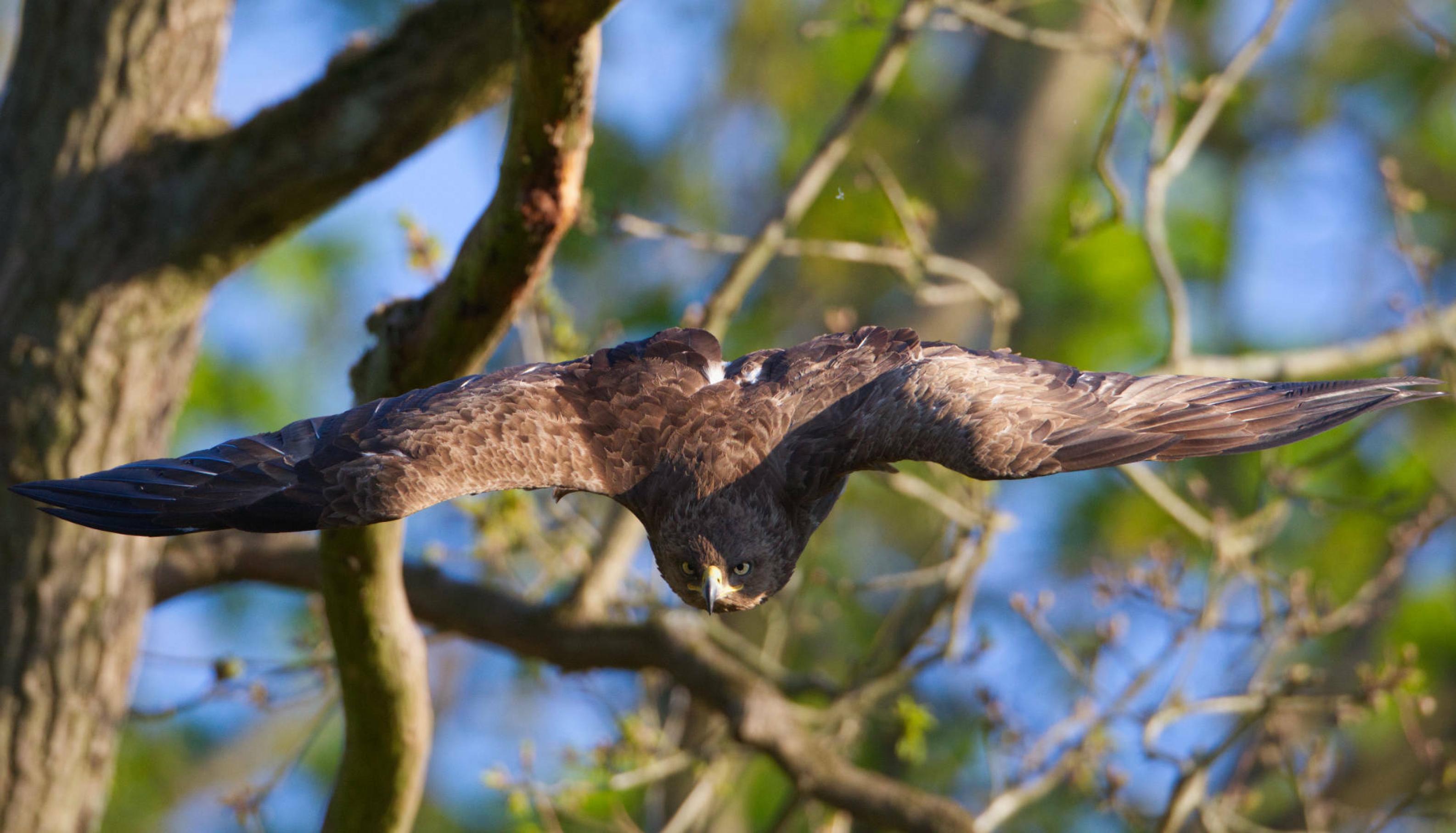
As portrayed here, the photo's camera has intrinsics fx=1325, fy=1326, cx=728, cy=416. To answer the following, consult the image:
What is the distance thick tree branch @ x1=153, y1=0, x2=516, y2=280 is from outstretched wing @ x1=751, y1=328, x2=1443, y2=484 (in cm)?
150

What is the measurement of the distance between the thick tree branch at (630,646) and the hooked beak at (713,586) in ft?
4.42

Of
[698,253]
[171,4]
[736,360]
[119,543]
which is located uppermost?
[698,253]

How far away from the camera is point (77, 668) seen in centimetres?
467

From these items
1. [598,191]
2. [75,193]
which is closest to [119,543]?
[75,193]

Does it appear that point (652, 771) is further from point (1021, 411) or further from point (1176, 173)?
point (1176, 173)

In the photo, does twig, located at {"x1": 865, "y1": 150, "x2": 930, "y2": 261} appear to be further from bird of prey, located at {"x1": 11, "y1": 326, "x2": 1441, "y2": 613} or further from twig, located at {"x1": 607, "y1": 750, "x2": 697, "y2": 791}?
twig, located at {"x1": 607, "y1": 750, "x2": 697, "y2": 791}

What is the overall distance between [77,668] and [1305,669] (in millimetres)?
4339

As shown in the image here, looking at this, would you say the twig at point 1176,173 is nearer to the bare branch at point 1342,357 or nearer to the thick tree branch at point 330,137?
the bare branch at point 1342,357

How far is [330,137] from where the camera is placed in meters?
4.45

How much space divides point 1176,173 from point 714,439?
283 centimetres

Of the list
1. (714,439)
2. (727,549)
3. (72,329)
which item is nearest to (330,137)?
(72,329)

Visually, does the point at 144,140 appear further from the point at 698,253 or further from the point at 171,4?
the point at 698,253

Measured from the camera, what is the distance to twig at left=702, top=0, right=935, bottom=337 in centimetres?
526

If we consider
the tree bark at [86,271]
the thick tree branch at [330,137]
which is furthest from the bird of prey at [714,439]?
the tree bark at [86,271]
